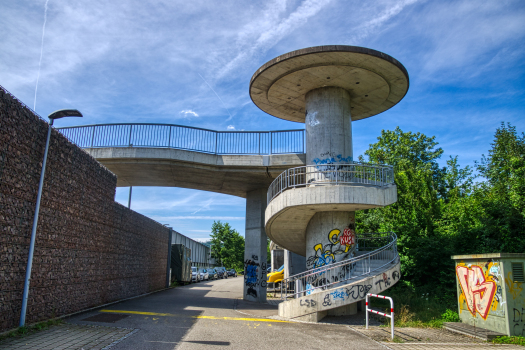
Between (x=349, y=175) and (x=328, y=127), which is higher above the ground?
(x=328, y=127)

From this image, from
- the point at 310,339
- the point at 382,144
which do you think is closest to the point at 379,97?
the point at 310,339

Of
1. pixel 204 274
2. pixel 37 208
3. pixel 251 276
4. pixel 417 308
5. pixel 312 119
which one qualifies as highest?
pixel 312 119

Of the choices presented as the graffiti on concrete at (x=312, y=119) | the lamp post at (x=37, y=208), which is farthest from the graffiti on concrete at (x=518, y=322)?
the lamp post at (x=37, y=208)

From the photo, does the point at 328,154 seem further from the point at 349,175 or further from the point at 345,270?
the point at 345,270

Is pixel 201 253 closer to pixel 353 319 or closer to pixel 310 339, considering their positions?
pixel 353 319

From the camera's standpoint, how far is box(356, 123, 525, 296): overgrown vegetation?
16.6 meters

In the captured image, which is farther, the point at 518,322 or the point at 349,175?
the point at 349,175

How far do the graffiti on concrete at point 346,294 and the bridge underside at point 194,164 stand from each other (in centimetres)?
753

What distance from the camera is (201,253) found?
2164 inches

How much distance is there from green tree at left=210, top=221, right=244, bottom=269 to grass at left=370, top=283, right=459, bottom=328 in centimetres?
5181

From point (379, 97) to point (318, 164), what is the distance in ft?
15.9

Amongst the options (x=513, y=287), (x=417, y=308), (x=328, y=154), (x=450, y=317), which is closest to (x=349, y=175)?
(x=328, y=154)

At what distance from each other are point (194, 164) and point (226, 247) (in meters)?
52.8

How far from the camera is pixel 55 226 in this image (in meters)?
10.1
